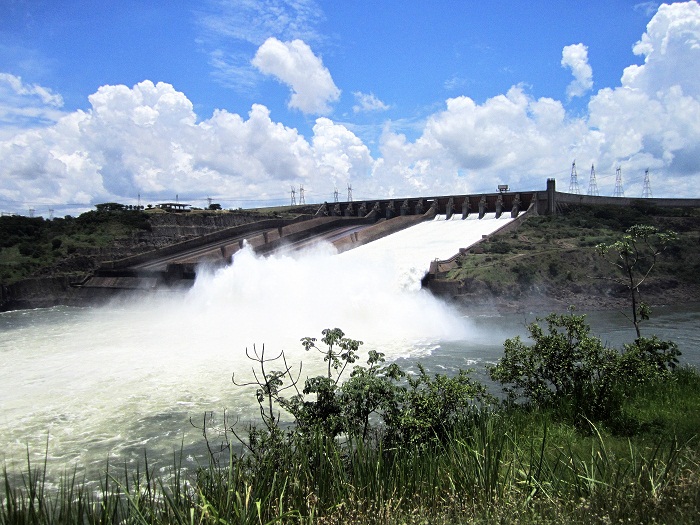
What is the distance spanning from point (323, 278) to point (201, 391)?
1409cm

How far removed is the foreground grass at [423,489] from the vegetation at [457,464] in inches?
0.7

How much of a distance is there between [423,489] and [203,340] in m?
15.3

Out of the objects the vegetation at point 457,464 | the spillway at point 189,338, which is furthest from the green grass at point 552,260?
the vegetation at point 457,464

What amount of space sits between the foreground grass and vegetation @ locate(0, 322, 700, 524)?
0.06ft

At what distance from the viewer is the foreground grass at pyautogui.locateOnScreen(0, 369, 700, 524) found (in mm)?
3840

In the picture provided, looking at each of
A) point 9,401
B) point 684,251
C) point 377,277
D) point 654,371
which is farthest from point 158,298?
point 684,251

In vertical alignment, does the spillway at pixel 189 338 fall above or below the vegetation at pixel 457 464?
below

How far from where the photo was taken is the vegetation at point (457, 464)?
3949 millimetres

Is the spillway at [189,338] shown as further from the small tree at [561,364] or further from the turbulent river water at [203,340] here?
the small tree at [561,364]

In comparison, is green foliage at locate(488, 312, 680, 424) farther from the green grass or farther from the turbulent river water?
the green grass

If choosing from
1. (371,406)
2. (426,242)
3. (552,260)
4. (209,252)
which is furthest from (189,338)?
(426,242)

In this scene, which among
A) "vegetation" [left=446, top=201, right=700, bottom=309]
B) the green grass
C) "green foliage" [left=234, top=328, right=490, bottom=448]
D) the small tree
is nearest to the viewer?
"green foliage" [left=234, top=328, right=490, bottom=448]

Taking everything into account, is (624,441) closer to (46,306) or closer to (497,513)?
(497,513)

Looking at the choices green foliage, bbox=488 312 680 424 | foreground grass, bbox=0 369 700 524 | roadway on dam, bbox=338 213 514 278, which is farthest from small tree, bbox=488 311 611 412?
roadway on dam, bbox=338 213 514 278
